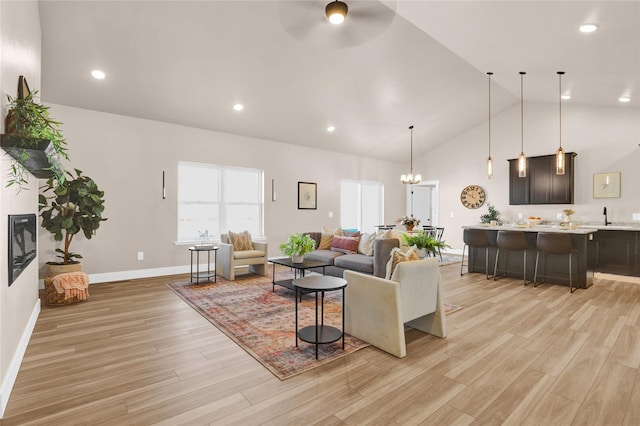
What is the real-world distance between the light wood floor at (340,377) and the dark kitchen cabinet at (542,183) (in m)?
3.95

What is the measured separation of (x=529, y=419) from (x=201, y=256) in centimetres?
575

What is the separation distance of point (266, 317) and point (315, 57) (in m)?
3.78

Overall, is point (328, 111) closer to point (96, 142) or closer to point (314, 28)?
point (314, 28)

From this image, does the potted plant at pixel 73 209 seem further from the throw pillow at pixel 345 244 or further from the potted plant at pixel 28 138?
the throw pillow at pixel 345 244

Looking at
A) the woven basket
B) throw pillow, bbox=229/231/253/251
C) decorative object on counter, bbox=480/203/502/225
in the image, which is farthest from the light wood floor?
decorative object on counter, bbox=480/203/502/225

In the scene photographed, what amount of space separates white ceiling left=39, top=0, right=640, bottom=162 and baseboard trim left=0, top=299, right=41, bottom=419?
327 centimetres

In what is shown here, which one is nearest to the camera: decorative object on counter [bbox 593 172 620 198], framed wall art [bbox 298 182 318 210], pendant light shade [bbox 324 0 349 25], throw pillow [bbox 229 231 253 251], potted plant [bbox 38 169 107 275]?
pendant light shade [bbox 324 0 349 25]

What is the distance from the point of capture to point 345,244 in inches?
228

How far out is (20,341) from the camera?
2680 millimetres

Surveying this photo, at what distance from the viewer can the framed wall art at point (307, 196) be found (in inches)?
307

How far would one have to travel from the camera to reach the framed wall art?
25.6 ft

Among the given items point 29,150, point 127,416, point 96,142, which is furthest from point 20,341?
point 96,142

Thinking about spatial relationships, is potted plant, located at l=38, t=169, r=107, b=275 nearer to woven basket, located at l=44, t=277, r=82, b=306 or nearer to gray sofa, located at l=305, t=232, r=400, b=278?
woven basket, located at l=44, t=277, r=82, b=306

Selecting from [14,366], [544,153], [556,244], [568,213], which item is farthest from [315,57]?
[544,153]
